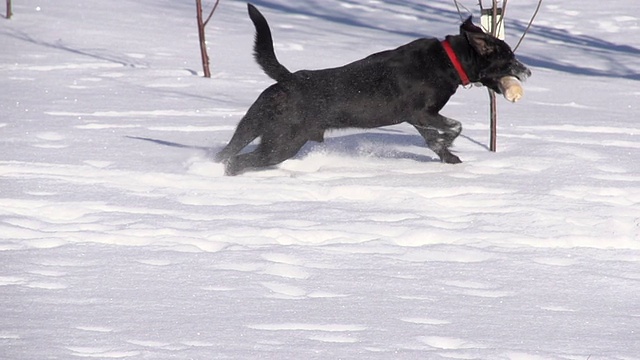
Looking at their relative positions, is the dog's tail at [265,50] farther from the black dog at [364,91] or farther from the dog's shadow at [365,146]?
the dog's shadow at [365,146]

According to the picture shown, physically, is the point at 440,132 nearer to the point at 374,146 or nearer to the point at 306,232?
the point at 374,146

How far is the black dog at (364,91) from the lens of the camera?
5.42m

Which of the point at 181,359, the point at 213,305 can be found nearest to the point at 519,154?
the point at 213,305

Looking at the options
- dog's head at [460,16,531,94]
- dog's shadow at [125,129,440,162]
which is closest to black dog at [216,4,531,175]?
dog's head at [460,16,531,94]

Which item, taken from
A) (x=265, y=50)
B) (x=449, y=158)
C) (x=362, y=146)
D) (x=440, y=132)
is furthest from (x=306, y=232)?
(x=362, y=146)

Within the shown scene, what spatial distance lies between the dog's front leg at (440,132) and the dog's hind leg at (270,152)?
72cm

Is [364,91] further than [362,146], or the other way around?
[362,146]

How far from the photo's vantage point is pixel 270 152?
18.0ft

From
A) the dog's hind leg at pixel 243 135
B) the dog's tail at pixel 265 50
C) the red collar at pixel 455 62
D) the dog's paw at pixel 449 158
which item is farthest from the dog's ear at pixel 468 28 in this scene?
the dog's hind leg at pixel 243 135

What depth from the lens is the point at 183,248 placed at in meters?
4.05

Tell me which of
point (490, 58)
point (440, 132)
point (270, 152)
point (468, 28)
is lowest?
point (270, 152)

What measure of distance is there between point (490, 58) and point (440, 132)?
0.52 m

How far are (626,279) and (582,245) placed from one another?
51 centimetres

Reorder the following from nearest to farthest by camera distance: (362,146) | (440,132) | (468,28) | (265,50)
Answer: (265,50)
(468,28)
(440,132)
(362,146)
